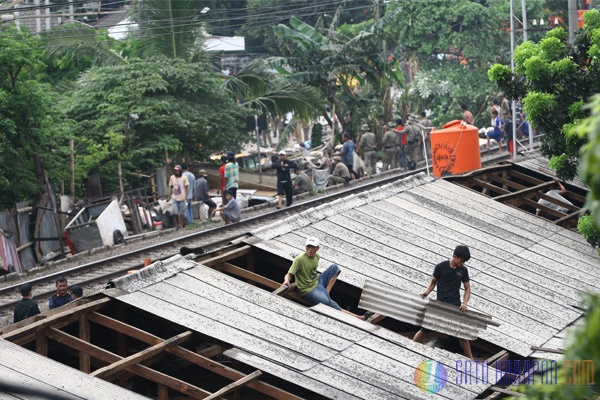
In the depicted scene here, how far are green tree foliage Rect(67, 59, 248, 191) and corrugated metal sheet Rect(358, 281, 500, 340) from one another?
1387 cm

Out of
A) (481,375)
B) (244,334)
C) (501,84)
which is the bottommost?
(481,375)

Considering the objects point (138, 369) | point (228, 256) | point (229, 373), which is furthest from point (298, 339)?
point (228, 256)

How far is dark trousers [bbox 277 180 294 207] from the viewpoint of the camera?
71.4ft

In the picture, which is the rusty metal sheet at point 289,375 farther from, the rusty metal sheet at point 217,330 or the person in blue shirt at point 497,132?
the person in blue shirt at point 497,132

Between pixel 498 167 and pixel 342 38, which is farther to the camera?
pixel 342 38

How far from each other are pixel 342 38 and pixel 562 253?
19.0m

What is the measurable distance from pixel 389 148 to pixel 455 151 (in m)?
9.51

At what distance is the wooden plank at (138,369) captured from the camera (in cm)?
789

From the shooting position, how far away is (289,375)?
797cm

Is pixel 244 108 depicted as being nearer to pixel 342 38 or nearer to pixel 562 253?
pixel 342 38

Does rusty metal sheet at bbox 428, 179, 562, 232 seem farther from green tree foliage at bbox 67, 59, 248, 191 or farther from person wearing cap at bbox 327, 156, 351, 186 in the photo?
green tree foliage at bbox 67, 59, 248, 191

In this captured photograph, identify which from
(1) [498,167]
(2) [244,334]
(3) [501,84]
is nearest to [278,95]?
(1) [498,167]

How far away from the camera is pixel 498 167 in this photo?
16719 millimetres

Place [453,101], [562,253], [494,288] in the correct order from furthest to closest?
[453,101] < [562,253] < [494,288]
